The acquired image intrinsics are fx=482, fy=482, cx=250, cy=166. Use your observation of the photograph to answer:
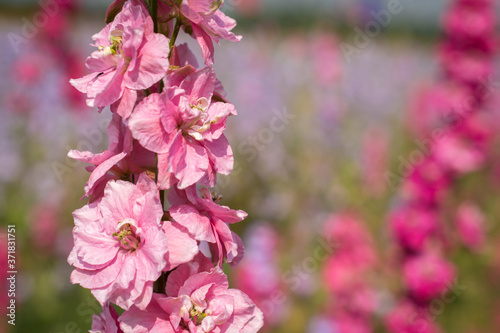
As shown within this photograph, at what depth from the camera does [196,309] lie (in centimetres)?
61

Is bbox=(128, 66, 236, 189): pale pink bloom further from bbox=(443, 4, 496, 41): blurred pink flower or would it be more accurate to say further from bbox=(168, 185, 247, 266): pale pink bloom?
bbox=(443, 4, 496, 41): blurred pink flower

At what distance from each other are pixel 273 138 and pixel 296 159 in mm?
318

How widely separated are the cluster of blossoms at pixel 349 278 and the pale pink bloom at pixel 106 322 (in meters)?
2.07

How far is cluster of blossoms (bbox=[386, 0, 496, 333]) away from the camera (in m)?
2.40

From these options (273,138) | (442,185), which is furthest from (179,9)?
(273,138)

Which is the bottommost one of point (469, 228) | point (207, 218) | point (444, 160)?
point (469, 228)

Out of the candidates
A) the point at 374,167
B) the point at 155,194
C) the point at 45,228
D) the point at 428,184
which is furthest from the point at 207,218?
the point at 374,167

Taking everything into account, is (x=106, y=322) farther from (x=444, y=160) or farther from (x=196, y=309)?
(x=444, y=160)

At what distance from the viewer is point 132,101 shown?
63 cm

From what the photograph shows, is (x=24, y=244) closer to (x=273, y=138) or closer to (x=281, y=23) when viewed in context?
(x=273, y=138)

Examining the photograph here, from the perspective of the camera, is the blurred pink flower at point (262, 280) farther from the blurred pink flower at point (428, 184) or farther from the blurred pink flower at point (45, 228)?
the blurred pink flower at point (45, 228)

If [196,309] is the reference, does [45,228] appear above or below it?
below

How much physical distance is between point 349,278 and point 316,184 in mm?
1832

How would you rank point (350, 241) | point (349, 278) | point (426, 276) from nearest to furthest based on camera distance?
point (426, 276) → point (349, 278) → point (350, 241)
